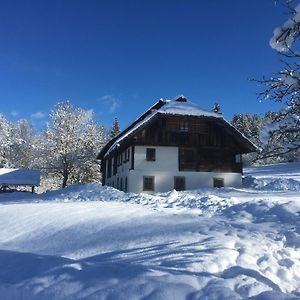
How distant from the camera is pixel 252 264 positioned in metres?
8.56

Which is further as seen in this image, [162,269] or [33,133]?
[33,133]

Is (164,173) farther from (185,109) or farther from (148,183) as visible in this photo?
(185,109)

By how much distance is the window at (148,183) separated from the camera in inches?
1295

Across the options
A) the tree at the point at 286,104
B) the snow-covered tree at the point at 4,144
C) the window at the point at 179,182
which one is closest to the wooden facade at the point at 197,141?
the window at the point at 179,182

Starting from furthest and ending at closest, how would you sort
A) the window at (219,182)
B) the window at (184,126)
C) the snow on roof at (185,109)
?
the window at (219,182)
the window at (184,126)
the snow on roof at (185,109)

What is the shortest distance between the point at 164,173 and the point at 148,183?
1620mm

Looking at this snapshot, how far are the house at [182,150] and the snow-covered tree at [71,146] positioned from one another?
13.9m

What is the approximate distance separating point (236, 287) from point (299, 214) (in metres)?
6.89

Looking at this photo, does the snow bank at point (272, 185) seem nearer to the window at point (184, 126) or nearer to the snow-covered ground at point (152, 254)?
the window at point (184, 126)

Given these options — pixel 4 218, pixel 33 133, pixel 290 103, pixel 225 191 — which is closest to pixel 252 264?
pixel 290 103

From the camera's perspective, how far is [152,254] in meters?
8.91

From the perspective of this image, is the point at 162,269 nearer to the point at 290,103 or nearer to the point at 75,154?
the point at 290,103

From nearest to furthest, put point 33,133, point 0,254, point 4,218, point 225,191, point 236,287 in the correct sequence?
point 236,287
point 0,254
point 4,218
point 225,191
point 33,133

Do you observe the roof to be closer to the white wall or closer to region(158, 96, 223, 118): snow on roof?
region(158, 96, 223, 118): snow on roof
